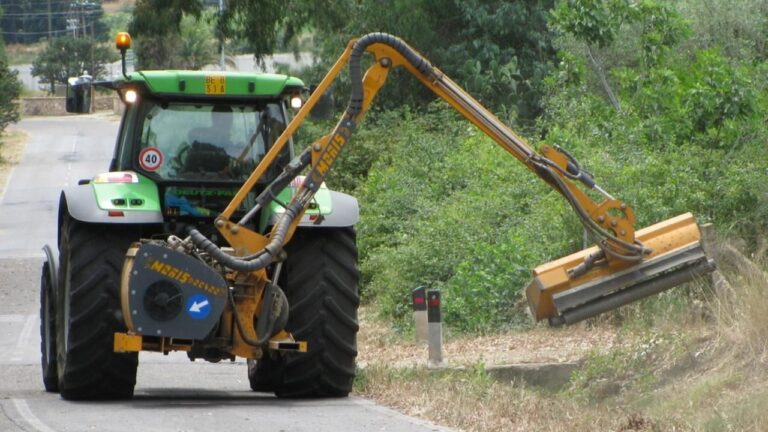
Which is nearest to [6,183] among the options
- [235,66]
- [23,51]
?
[235,66]

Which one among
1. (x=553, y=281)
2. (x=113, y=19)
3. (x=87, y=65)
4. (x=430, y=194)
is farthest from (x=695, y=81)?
(x=113, y=19)

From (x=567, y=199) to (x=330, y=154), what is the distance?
191 cm

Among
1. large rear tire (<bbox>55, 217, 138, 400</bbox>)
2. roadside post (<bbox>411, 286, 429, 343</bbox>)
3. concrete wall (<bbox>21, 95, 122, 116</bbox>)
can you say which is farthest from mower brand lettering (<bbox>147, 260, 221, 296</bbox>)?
concrete wall (<bbox>21, 95, 122, 116</bbox>)

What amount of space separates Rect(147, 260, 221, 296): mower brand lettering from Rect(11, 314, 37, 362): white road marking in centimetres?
607

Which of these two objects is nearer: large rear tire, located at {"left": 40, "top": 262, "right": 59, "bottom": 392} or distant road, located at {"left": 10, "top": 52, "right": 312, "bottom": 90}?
large rear tire, located at {"left": 40, "top": 262, "right": 59, "bottom": 392}

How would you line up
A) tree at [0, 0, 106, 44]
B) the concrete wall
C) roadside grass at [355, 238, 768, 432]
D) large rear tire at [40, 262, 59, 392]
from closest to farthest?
roadside grass at [355, 238, 768, 432], large rear tire at [40, 262, 59, 392], the concrete wall, tree at [0, 0, 106, 44]

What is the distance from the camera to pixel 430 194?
72.6 feet

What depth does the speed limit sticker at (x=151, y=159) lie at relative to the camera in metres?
11.8

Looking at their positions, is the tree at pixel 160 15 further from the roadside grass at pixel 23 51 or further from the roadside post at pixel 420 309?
the roadside grass at pixel 23 51

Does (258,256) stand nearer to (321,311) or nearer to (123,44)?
(321,311)

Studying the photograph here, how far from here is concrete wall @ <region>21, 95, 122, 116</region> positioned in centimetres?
8038

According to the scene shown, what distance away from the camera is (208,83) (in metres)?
11.9

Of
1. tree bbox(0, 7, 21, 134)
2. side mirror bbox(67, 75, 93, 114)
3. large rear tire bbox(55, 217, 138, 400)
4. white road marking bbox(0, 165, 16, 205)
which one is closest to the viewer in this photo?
large rear tire bbox(55, 217, 138, 400)

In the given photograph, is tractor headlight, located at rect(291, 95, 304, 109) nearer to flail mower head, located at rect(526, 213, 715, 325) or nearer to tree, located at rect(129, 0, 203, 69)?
flail mower head, located at rect(526, 213, 715, 325)
